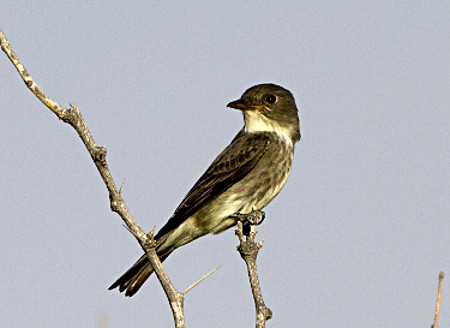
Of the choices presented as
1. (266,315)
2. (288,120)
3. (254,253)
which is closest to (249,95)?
(288,120)

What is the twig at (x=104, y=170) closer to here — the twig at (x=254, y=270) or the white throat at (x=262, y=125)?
the twig at (x=254, y=270)

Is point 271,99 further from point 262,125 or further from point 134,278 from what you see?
point 134,278

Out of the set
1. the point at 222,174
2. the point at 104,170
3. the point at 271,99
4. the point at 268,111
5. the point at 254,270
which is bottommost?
the point at 254,270

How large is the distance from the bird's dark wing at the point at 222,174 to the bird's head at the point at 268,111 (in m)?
0.26

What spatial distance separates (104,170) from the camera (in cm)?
496

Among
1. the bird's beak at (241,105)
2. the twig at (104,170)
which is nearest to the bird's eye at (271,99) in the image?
the bird's beak at (241,105)

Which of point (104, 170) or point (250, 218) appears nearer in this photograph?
point (104, 170)

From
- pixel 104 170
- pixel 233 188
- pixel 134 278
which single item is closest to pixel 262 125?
pixel 233 188

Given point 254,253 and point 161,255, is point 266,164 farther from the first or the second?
point 254,253

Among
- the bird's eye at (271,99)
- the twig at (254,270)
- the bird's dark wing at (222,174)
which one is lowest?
the twig at (254,270)

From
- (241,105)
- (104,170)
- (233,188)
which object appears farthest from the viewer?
(241,105)

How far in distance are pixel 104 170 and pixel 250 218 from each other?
4033 millimetres

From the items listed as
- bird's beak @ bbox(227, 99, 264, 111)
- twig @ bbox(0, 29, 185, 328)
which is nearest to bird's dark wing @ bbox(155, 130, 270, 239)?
bird's beak @ bbox(227, 99, 264, 111)

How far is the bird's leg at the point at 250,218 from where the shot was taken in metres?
8.73
